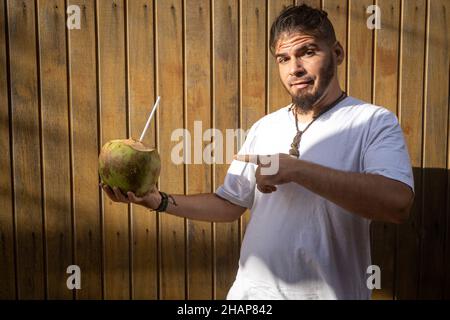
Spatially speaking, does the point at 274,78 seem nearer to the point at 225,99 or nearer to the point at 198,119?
the point at 225,99

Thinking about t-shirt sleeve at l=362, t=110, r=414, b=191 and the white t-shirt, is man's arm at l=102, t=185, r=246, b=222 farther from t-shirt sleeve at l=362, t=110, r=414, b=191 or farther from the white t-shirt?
t-shirt sleeve at l=362, t=110, r=414, b=191

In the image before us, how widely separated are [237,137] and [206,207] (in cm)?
73

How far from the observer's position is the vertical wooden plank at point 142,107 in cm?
234

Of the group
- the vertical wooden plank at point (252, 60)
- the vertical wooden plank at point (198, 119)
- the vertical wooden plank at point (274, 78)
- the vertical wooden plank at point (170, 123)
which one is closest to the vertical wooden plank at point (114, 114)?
the vertical wooden plank at point (170, 123)

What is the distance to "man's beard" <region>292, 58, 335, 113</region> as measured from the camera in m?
1.50

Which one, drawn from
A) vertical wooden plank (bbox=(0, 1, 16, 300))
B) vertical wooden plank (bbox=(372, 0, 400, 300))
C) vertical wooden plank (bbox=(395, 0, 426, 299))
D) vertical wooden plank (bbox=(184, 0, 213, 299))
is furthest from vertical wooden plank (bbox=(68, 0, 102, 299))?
vertical wooden plank (bbox=(395, 0, 426, 299))

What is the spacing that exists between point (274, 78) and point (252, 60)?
0.15 metres

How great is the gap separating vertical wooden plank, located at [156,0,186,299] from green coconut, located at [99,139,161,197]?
829mm

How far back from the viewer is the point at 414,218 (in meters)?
2.46

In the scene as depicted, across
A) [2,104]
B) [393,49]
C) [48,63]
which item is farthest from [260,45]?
[2,104]

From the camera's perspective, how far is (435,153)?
2445mm

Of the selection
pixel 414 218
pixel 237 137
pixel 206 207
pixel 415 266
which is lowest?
pixel 415 266

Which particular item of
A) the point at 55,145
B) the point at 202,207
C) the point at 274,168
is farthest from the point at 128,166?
the point at 55,145

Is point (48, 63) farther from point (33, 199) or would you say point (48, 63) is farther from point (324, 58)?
point (324, 58)
